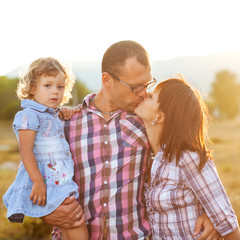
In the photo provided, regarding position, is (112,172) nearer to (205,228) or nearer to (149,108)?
(149,108)

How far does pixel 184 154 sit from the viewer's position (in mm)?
3105

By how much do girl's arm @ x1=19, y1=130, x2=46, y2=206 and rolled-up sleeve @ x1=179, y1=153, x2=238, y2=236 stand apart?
1.10 meters

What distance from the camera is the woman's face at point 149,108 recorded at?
3293 mm

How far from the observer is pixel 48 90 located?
131 inches

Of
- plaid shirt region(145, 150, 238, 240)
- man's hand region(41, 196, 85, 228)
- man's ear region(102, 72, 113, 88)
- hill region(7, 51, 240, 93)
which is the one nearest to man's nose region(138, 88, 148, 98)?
man's ear region(102, 72, 113, 88)

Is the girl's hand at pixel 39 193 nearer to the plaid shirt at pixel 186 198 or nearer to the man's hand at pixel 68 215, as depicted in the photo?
the man's hand at pixel 68 215

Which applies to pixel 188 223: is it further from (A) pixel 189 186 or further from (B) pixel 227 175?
(B) pixel 227 175

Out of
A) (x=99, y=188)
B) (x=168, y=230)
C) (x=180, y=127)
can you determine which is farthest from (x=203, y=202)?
(x=99, y=188)

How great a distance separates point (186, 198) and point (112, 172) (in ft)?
2.14

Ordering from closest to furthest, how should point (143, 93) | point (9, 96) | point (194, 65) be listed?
point (143, 93)
point (9, 96)
point (194, 65)

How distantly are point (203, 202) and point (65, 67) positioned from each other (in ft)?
5.24

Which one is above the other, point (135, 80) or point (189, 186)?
point (135, 80)

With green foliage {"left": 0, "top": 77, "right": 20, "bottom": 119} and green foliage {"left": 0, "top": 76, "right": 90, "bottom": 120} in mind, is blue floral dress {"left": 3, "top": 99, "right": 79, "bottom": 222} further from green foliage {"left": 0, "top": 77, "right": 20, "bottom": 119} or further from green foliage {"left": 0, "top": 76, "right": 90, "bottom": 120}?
green foliage {"left": 0, "top": 77, "right": 20, "bottom": 119}

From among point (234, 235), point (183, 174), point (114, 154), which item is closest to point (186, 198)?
point (183, 174)
